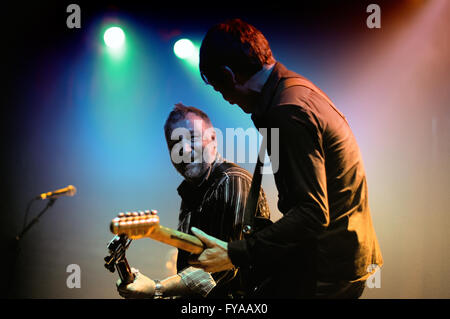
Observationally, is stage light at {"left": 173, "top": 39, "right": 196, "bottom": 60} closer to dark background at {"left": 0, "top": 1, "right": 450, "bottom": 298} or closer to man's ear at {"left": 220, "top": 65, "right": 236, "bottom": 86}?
dark background at {"left": 0, "top": 1, "right": 450, "bottom": 298}

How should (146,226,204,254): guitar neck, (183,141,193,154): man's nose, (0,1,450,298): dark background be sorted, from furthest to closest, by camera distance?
(0,1,450,298): dark background < (183,141,193,154): man's nose < (146,226,204,254): guitar neck

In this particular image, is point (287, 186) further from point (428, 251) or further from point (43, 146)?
point (43, 146)

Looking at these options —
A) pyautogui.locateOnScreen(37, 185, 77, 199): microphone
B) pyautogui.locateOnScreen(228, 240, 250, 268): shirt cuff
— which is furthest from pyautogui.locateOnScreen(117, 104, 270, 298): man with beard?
pyautogui.locateOnScreen(37, 185, 77, 199): microphone

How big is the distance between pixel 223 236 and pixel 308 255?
76 cm

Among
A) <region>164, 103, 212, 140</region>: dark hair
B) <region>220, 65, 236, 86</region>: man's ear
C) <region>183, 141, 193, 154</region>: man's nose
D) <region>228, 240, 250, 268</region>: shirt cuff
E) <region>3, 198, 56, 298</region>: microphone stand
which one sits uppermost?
<region>220, 65, 236, 86</region>: man's ear

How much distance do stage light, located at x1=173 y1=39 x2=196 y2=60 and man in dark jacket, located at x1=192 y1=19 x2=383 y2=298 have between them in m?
1.47

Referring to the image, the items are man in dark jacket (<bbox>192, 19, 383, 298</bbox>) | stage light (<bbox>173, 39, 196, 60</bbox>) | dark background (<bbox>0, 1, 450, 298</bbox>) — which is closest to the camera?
man in dark jacket (<bbox>192, 19, 383, 298</bbox>)

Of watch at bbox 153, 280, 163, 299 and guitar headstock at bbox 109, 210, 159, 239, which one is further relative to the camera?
watch at bbox 153, 280, 163, 299

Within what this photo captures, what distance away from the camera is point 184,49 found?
316cm

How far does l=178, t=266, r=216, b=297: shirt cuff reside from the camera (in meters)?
2.18

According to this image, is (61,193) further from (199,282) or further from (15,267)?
(199,282)

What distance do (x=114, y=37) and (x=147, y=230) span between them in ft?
7.36

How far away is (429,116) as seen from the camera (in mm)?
2959

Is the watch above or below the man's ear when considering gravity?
below
